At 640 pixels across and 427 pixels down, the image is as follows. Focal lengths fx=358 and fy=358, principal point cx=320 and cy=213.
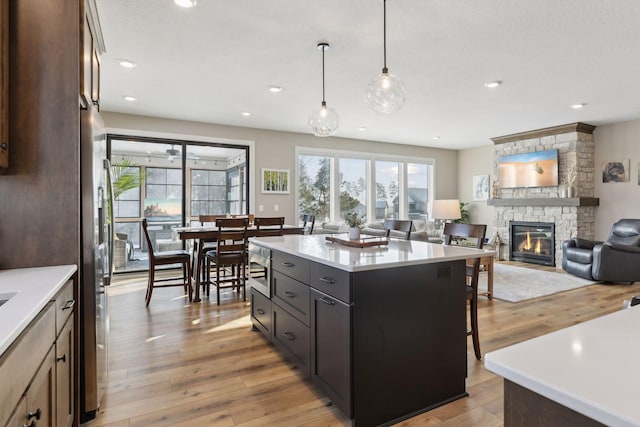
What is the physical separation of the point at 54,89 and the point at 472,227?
292 cm

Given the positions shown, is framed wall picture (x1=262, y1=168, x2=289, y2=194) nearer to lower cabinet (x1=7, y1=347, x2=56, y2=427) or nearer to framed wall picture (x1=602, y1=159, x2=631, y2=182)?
lower cabinet (x1=7, y1=347, x2=56, y2=427)

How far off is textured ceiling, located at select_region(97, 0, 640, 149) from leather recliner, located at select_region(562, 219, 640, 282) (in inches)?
82.0

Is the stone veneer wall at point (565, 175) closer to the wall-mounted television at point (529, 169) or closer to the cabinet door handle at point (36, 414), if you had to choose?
the wall-mounted television at point (529, 169)

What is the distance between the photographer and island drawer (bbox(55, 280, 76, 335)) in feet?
4.90

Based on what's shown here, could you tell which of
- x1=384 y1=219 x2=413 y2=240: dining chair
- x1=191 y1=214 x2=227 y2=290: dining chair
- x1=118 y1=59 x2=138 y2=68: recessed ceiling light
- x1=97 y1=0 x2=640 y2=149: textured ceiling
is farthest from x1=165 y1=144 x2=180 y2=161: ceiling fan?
x1=384 y1=219 x2=413 y2=240: dining chair

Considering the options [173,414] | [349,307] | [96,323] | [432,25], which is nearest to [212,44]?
[432,25]

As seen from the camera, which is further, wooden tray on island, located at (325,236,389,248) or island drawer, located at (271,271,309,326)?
wooden tray on island, located at (325,236,389,248)

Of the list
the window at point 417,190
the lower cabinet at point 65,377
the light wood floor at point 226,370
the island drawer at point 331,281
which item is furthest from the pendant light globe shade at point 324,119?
the window at point 417,190

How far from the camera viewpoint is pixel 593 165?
6867 millimetres

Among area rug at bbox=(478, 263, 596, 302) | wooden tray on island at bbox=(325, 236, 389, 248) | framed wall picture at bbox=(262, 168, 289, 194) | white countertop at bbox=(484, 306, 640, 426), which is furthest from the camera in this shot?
framed wall picture at bbox=(262, 168, 289, 194)

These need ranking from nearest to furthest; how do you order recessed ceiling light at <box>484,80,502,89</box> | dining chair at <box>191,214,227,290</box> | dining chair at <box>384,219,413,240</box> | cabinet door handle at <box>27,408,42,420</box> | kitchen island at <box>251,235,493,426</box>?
cabinet door handle at <box>27,408,42,420</box>
kitchen island at <box>251,235,493,426</box>
dining chair at <box>384,219,413,240</box>
recessed ceiling light at <box>484,80,502,89</box>
dining chair at <box>191,214,227,290</box>

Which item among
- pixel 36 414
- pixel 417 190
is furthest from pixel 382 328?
pixel 417 190

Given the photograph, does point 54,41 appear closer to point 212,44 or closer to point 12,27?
point 12,27

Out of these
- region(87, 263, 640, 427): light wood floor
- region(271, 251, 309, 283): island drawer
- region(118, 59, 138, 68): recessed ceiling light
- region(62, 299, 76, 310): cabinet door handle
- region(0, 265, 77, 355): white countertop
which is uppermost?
region(118, 59, 138, 68): recessed ceiling light
